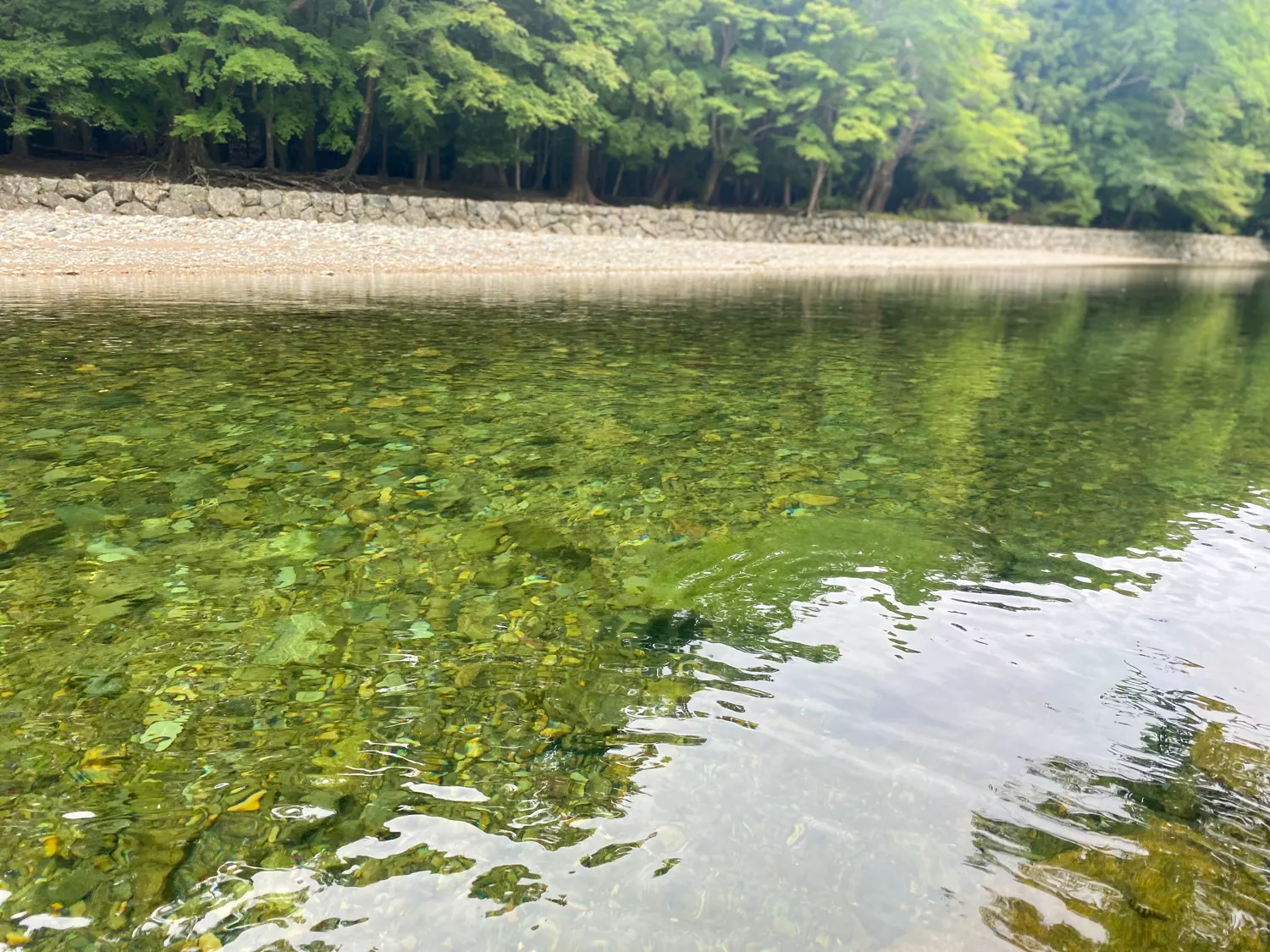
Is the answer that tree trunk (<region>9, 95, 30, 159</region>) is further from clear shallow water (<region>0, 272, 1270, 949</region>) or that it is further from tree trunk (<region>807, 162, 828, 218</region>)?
tree trunk (<region>807, 162, 828, 218</region>)

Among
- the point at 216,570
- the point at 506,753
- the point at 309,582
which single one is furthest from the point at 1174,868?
the point at 216,570

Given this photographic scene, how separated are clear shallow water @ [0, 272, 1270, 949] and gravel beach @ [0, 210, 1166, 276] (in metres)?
14.8

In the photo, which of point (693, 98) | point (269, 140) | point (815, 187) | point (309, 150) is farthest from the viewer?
point (815, 187)

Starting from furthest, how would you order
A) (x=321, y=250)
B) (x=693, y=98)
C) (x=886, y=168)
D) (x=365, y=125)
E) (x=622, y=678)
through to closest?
(x=886, y=168) → (x=693, y=98) → (x=365, y=125) → (x=321, y=250) → (x=622, y=678)

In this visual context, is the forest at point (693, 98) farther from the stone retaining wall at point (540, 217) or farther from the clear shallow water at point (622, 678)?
the clear shallow water at point (622, 678)

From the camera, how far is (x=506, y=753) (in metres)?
2.83

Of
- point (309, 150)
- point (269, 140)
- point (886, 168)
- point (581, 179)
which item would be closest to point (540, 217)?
point (581, 179)

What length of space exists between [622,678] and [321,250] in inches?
913

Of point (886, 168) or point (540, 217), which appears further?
point (886, 168)

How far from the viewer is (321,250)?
2372cm

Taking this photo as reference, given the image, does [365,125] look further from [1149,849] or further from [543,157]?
[1149,849]

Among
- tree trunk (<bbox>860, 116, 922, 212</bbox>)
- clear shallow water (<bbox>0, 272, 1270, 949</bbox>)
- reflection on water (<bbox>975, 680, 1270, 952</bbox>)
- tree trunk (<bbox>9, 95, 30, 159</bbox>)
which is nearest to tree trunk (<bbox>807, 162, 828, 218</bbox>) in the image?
tree trunk (<bbox>860, 116, 922, 212</bbox>)

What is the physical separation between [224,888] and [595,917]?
3.17 feet

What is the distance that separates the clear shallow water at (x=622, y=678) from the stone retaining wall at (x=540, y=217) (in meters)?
18.3
